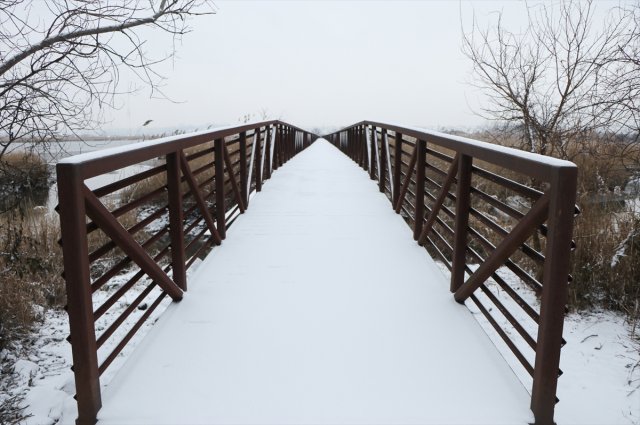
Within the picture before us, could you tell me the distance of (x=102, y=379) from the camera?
10.2 ft

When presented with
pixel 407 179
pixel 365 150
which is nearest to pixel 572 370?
pixel 407 179

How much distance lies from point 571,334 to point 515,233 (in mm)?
2725

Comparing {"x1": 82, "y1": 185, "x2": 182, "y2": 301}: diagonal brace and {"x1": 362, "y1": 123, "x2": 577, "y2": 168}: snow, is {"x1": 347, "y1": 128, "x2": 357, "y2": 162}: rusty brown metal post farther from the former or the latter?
{"x1": 82, "y1": 185, "x2": 182, "y2": 301}: diagonal brace

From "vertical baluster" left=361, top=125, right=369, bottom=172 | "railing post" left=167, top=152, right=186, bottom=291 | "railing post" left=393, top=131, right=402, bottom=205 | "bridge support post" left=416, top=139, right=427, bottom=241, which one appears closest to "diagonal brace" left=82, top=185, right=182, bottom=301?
"railing post" left=167, top=152, right=186, bottom=291

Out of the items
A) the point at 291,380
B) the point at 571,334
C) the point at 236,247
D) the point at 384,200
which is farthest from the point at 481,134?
the point at 291,380

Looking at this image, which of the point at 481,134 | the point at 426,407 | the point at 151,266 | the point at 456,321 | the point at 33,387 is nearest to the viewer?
the point at 426,407

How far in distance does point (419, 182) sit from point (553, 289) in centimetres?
255

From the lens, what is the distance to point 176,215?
3115 mm

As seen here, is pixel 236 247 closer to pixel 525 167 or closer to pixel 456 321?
pixel 456 321

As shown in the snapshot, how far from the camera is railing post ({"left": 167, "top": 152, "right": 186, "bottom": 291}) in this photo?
120 inches

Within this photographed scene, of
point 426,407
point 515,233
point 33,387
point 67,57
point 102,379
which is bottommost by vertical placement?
point 33,387

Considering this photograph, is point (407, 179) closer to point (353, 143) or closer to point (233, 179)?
point (233, 179)

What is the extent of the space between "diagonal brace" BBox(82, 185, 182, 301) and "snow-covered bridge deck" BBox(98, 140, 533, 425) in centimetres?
25

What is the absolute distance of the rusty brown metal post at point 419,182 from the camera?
425 cm
